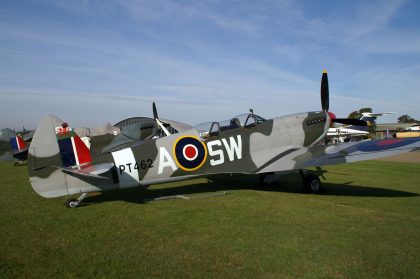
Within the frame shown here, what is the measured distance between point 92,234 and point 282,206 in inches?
145

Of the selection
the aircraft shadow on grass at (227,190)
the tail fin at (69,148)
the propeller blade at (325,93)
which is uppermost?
the propeller blade at (325,93)

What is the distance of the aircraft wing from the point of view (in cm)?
692

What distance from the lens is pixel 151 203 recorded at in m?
6.65

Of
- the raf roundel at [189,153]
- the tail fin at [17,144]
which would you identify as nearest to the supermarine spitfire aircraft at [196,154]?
the raf roundel at [189,153]

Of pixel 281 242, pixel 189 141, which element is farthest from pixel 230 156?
pixel 281 242

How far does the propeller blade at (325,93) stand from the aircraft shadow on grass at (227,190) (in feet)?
8.62

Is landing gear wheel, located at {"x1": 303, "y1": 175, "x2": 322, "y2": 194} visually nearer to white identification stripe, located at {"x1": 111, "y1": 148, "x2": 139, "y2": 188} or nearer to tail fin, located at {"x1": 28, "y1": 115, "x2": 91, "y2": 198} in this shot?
white identification stripe, located at {"x1": 111, "y1": 148, "x2": 139, "y2": 188}

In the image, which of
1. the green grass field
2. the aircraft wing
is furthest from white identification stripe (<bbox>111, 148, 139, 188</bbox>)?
the aircraft wing

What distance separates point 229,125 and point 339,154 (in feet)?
9.21

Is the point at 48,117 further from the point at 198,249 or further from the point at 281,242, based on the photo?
the point at 281,242

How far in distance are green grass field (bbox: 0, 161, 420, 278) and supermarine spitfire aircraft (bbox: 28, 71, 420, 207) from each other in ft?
1.83

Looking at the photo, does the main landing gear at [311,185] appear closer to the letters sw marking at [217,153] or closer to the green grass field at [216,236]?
the green grass field at [216,236]

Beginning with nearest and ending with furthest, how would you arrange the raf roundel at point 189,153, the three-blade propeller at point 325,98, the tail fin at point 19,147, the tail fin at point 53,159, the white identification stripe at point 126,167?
the tail fin at point 53,159 < the white identification stripe at point 126,167 < the raf roundel at point 189,153 < the three-blade propeller at point 325,98 < the tail fin at point 19,147

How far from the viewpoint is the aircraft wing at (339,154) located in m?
6.92
